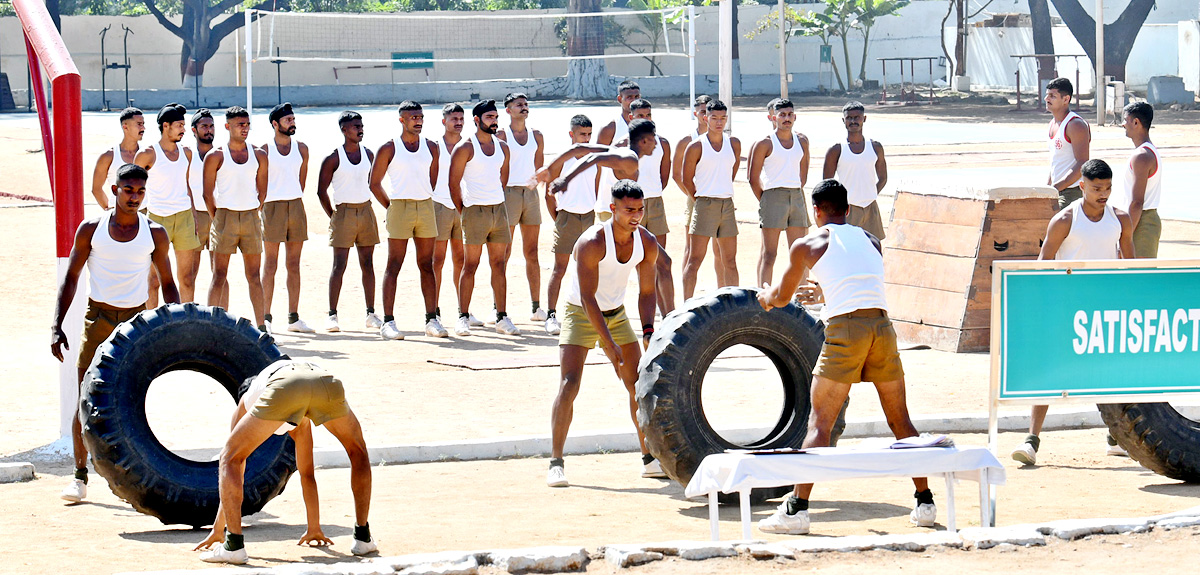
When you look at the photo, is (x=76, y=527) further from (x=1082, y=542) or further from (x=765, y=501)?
(x=1082, y=542)

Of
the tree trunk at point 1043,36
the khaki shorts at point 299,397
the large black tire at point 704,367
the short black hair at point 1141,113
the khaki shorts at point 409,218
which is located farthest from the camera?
the tree trunk at point 1043,36

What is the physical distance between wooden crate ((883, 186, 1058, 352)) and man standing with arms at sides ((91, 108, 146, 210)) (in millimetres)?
6529

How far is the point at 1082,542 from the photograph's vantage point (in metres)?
6.62

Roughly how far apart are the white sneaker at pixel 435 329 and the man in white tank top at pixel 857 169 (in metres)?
3.70

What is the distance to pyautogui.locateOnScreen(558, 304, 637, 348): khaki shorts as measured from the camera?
26.8 ft

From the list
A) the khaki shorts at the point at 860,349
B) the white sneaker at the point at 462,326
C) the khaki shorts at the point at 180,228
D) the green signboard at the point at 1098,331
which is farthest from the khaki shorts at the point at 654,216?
the khaki shorts at the point at 860,349

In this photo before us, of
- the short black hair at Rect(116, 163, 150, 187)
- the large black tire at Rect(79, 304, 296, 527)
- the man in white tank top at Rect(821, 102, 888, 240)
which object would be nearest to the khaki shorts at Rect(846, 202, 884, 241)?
the man in white tank top at Rect(821, 102, 888, 240)

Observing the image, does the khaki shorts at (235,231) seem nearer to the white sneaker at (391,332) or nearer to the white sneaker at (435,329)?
the white sneaker at (391,332)

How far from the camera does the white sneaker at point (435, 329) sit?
12945 millimetres

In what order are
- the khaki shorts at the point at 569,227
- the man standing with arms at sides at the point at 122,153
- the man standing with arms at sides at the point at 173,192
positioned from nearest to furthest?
the man standing with arms at sides at the point at 122,153
the man standing with arms at sides at the point at 173,192
the khaki shorts at the point at 569,227

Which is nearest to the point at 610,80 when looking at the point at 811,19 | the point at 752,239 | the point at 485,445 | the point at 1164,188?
the point at 811,19

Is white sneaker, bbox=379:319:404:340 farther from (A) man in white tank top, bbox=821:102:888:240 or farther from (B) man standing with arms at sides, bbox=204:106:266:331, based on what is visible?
(A) man in white tank top, bbox=821:102:888:240

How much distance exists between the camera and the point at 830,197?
7062 mm

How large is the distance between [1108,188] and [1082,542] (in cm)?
265
